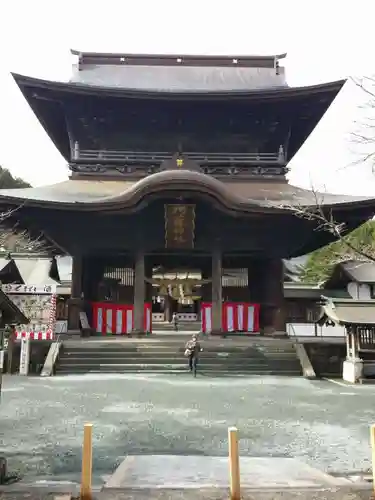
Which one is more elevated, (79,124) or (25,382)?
(79,124)

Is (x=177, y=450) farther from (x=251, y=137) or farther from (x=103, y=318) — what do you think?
(x=251, y=137)

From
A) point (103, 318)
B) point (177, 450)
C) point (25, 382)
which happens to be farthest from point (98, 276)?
point (177, 450)

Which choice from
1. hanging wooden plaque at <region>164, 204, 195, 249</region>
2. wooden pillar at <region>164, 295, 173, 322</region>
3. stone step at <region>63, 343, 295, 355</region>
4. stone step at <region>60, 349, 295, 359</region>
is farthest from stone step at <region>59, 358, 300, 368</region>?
wooden pillar at <region>164, 295, 173, 322</region>

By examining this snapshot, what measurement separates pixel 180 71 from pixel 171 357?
1525cm

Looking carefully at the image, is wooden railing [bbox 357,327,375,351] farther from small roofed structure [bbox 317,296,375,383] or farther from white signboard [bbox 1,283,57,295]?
white signboard [bbox 1,283,57,295]

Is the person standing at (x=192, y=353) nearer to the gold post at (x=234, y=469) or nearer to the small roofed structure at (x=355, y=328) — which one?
the small roofed structure at (x=355, y=328)

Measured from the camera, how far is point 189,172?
17.7m

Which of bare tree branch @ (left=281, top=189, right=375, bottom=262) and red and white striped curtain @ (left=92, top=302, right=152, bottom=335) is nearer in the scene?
bare tree branch @ (left=281, top=189, right=375, bottom=262)

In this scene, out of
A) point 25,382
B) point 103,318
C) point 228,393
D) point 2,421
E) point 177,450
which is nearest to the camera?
point 177,450

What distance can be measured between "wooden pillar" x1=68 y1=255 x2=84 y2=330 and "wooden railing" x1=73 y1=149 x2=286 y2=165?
477 cm

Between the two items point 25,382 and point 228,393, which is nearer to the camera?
point 228,393

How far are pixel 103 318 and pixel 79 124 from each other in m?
8.69

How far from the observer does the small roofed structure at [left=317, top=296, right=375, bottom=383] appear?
598 inches

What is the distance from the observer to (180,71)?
24.9m
